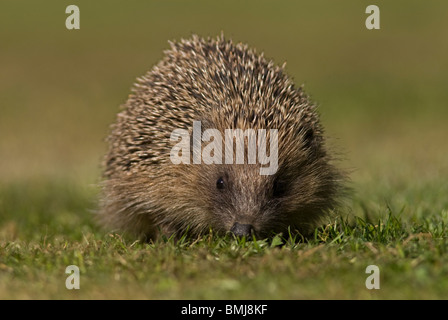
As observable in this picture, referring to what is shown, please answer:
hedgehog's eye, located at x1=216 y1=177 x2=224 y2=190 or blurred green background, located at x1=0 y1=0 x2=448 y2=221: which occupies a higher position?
blurred green background, located at x1=0 y1=0 x2=448 y2=221

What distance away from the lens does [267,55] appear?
25938 millimetres

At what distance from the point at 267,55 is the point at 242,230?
18.9 meters

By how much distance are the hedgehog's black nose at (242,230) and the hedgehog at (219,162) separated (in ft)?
0.04

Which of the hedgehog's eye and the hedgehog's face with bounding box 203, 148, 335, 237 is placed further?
the hedgehog's eye

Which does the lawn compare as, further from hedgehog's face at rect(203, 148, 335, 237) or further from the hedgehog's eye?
the hedgehog's eye

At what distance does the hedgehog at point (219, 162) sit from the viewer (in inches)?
320

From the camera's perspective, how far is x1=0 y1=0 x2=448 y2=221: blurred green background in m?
17.3

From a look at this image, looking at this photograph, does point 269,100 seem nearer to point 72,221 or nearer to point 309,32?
point 72,221

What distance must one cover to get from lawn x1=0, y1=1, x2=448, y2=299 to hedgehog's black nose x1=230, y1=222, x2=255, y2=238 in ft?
0.63

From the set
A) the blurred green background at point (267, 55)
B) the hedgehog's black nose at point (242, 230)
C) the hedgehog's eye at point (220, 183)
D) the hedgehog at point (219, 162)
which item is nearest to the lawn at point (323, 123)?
the blurred green background at point (267, 55)

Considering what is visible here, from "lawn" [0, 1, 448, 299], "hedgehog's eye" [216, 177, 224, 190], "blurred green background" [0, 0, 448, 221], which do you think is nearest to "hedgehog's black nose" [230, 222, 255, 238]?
"lawn" [0, 1, 448, 299]

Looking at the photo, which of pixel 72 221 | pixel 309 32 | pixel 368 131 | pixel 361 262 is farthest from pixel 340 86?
pixel 361 262

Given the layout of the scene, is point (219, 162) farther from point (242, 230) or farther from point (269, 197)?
point (242, 230)

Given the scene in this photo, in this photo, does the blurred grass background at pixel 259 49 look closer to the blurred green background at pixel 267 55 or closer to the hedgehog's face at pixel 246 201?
the blurred green background at pixel 267 55
